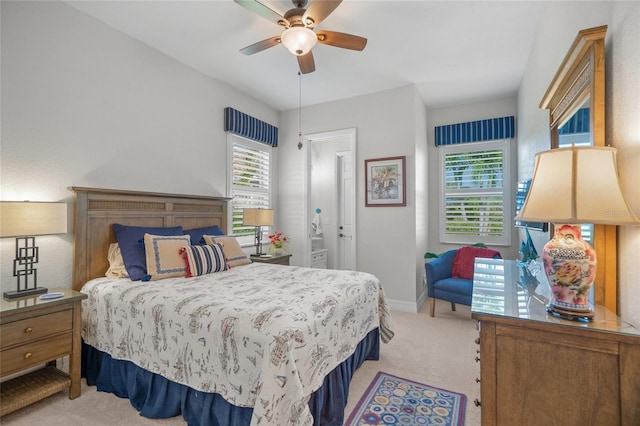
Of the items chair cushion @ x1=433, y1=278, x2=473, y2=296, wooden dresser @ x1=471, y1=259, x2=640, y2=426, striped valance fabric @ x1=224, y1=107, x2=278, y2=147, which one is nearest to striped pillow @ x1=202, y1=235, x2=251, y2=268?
striped valance fabric @ x1=224, y1=107, x2=278, y2=147

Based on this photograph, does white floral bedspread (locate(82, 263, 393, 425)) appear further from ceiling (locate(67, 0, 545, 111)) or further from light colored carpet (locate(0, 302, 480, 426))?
ceiling (locate(67, 0, 545, 111))

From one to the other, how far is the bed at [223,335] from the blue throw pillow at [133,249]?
0.35 feet

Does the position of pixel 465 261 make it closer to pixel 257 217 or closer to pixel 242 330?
pixel 257 217

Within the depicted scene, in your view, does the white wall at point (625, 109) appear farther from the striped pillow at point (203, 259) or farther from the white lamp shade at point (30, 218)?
the white lamp shade at point (30, 218)

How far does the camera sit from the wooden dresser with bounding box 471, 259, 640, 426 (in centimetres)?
95

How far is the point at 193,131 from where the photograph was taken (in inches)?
139

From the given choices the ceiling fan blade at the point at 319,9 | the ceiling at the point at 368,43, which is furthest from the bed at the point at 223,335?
the ceiling fan blade at the point at 319,9

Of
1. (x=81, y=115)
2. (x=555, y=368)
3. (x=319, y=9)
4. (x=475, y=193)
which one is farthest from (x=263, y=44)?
(x=475, y=193)

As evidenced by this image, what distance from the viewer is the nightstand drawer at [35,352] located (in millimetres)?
1767

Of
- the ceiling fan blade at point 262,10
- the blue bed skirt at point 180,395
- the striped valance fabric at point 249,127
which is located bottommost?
the blue bed skirt at point 180,395

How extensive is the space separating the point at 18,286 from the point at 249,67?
2915 mm

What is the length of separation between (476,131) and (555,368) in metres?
4.13

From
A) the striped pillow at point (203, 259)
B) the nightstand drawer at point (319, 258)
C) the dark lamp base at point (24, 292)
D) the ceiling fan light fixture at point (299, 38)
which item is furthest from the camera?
the nightstand drawer at point (319, 258)

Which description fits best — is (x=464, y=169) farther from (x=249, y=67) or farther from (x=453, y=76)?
(x=249, y=67)
